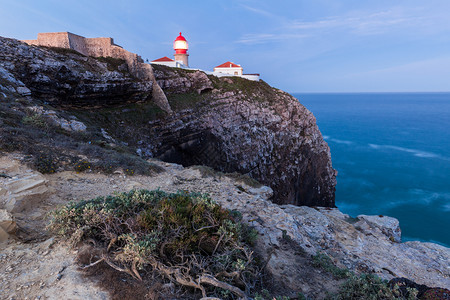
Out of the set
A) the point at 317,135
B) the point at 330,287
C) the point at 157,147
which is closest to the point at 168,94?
the point at 157,147

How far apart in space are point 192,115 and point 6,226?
22627 mm

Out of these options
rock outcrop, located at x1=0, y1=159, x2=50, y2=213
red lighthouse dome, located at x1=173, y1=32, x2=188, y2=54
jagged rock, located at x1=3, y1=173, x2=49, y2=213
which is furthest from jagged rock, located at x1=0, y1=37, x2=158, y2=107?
red lighthouse dome, located at x1=173, y1=32, x2=188, y2=54

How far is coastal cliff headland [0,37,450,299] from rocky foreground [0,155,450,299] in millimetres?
31

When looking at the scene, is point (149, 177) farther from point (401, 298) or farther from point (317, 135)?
point (317, 135)

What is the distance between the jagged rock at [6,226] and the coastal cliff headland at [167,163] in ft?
0.07

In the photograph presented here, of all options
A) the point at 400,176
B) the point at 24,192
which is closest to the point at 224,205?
the point at 24,192

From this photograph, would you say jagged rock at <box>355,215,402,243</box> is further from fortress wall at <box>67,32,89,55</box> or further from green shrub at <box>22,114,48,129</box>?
fortress wall at <box>67,32,89,55</box>

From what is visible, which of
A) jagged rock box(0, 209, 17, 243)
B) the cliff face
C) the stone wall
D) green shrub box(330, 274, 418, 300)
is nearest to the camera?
green shrub box(330, 274, 418, 300)

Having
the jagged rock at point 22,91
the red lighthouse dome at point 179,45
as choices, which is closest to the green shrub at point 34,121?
the jagged rock at point 22,91

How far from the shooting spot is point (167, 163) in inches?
521

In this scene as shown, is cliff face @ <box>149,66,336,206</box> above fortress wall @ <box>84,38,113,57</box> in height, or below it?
below

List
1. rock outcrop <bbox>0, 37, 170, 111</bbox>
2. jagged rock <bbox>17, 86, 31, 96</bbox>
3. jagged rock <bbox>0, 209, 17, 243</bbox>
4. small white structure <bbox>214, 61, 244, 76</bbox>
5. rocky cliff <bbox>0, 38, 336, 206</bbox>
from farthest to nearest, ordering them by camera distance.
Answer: small white structure <bbox>214, 61, 244, 76</bbox> → rocky cliff <bbox>0, 38, 336, 206</bbox> → rock outcrop <bbox>0, 37, 170, 111</bbox> → jagged rock <bbox>17, 86, 31, 96</bbox> → jagged rock <bbox>0, 209, 17, 243</bbox>

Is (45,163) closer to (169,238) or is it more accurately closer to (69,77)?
(169,238)

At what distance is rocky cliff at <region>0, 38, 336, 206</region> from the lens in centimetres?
1853
